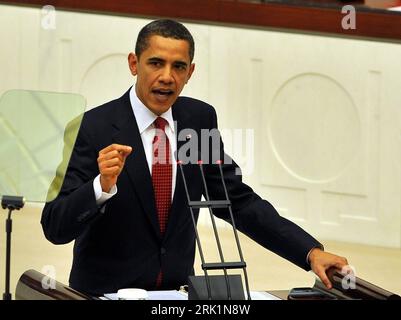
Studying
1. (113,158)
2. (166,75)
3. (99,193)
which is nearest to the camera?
(113,158)

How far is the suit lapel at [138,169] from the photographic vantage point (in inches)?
94.1

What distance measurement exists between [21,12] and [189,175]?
2.74 m

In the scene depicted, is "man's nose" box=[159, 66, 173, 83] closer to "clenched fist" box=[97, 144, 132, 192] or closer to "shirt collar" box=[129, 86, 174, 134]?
"shirt collar" box=[129, 86, 174, 134]

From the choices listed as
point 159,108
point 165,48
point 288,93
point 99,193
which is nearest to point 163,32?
point 165,48

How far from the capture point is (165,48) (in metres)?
2.34

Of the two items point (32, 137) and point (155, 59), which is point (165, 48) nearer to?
point (155, 59)

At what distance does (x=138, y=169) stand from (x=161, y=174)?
0.20 ft

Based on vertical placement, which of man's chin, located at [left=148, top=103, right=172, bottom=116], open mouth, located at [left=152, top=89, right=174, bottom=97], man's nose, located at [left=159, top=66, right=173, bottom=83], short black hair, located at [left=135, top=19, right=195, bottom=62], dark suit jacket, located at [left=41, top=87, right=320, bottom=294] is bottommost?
dark suit jacket, located at [left=41, top=87, right=320, bottom=294]

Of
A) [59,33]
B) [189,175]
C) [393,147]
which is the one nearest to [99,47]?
[59,33]

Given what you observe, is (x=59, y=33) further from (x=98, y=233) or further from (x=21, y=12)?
(x=98, y=233)

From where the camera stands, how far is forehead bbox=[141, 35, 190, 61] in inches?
92.1

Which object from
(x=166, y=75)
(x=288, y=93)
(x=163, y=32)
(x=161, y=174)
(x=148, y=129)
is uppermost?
(x=288, y=93)

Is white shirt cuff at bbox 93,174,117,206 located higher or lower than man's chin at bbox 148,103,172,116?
lower

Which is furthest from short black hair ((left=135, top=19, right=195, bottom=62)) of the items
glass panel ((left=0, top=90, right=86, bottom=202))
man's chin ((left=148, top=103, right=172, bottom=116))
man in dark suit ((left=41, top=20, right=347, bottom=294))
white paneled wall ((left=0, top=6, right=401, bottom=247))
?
white paneled wall ((left=0, top=6, right=401, bottom=247))
